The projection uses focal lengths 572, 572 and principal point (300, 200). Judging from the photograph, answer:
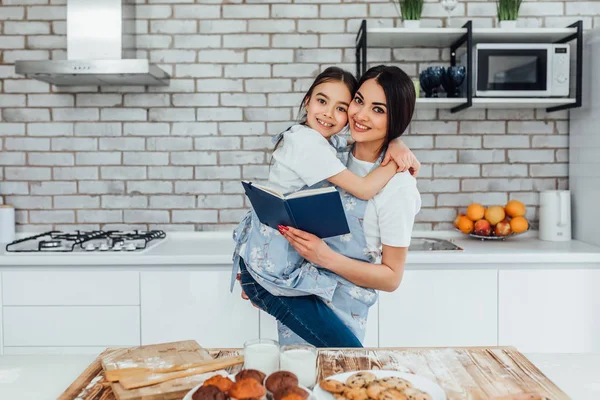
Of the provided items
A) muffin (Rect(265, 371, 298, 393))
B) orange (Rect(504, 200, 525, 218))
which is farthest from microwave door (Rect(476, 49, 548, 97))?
muffin (Rect(265, 371, 298, 393))

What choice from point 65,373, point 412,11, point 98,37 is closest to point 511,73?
point 412,11

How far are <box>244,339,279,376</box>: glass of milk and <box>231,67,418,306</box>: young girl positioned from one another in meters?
0.54

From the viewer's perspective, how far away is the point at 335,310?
1.75m

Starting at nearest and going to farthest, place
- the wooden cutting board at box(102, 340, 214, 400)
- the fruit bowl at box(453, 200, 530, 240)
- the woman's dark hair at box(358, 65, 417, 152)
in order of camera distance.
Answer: the wooden cutting board at box(102, 340, 214, 400)
the woman's dark hair at box(358, 65, 417, 152)
the fruit bowl at box(453, 200, 530, 240)

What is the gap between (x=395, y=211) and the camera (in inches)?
65.7

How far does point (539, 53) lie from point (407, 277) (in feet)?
4.29

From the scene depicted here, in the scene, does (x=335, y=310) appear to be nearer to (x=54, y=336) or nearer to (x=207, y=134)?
(x=54, y=336)

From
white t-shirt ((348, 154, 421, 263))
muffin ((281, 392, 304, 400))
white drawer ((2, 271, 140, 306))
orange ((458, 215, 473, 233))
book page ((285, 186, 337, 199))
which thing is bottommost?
white drawer ((2, 271, 140, 306))

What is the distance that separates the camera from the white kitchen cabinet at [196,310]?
2.54 m

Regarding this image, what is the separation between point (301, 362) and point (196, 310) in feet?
4.97

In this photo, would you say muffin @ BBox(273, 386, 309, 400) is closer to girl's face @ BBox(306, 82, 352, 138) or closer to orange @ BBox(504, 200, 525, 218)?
girl's face @ BBox(306, 82, 352, 138)

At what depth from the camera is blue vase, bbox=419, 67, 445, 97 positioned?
9.23 ft

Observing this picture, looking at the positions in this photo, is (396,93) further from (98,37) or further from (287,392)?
(98,37)

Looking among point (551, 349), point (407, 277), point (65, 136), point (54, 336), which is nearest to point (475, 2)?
point (407, 277)
